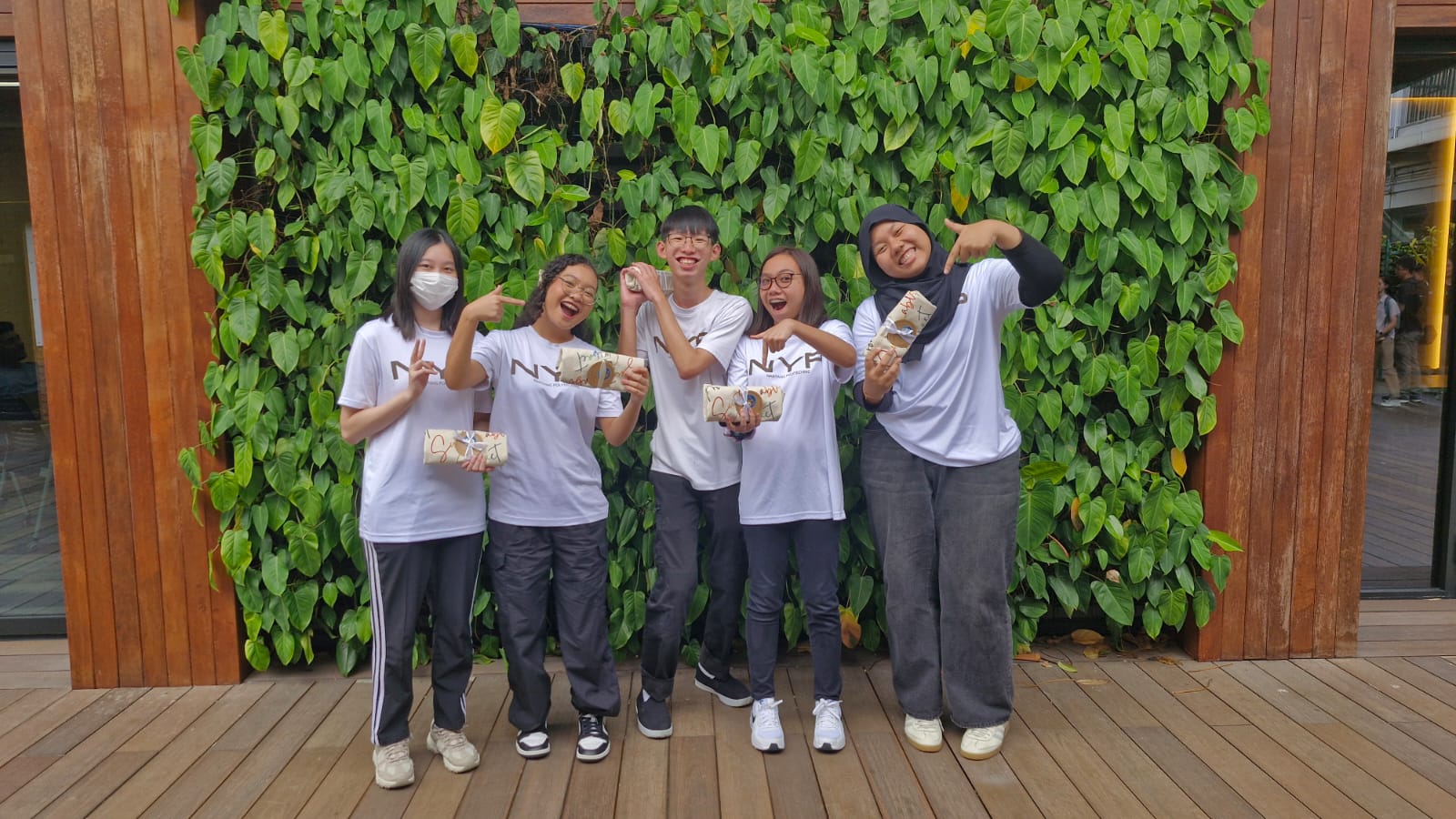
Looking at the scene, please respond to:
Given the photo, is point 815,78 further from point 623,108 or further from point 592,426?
point 592,426

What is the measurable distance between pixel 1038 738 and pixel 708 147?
193 cm

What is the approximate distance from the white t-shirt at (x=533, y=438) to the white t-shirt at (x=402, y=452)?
0.36ft

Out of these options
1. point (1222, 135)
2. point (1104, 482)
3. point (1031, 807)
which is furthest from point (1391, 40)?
point (1031, 807)

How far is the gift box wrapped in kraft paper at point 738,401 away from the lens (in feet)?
7.47

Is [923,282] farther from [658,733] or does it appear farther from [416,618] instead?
[416,618]

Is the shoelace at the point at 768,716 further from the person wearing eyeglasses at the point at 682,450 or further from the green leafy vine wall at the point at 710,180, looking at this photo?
the green leafy vine wall at the point at 710,180

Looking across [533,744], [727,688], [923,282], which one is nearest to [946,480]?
[923,282]

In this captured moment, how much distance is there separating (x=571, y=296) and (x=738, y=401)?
0.51 m

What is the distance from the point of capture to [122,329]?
282cm

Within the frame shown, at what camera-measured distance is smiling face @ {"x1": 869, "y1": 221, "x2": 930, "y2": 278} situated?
2.35 meters

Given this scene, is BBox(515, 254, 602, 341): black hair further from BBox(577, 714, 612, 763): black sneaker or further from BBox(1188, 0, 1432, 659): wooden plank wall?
BBox(1188, 0, 1432, 659): wooden plank wall

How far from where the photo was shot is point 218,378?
9.14 feet

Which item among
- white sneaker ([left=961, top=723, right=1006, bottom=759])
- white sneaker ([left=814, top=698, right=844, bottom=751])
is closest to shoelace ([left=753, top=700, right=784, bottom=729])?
white sneaker ([left=814, top=698, right=844, bottom=751])

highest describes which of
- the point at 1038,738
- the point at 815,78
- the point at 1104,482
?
the point at 815,78
